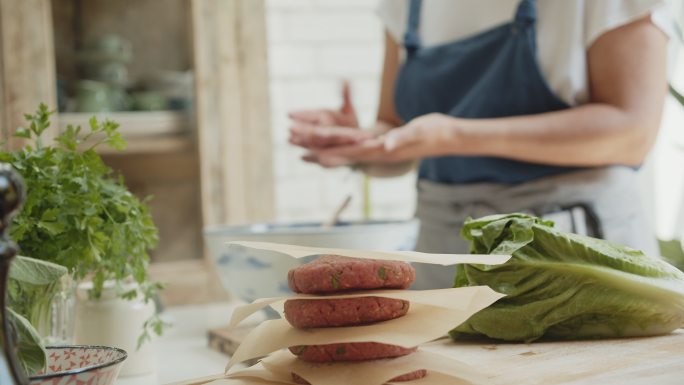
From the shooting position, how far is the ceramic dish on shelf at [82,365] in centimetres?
64

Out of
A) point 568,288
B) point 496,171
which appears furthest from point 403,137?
point 568,288

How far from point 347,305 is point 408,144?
0.80m

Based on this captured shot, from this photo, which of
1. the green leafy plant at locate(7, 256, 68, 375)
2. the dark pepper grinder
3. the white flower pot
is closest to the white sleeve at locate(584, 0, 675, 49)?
the white flower pot

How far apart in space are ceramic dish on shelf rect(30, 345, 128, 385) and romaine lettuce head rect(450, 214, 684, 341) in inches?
16.5

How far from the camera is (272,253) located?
4.19 feet

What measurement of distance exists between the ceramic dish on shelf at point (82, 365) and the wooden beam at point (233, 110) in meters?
1.75

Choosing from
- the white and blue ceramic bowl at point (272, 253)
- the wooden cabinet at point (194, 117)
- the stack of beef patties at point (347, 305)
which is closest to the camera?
the stack of beef patties at point (347, 305)

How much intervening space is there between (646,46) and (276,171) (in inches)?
59.0

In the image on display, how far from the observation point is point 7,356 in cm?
49

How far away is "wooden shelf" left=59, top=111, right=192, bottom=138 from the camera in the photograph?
2.28m

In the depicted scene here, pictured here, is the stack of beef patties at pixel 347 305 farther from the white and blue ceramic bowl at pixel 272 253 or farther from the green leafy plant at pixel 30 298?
the white and blue ceramic bowl at pixel 272 253

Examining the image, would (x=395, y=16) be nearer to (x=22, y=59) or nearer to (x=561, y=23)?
(x=561, y=23)

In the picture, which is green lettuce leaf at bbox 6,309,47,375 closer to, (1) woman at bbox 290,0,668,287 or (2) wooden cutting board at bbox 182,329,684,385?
(2) wooden cutting board at bbox 182,329,684,385

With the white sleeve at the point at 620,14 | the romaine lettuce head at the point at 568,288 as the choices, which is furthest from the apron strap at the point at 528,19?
the romaine lettuce head at the point at 568,288
